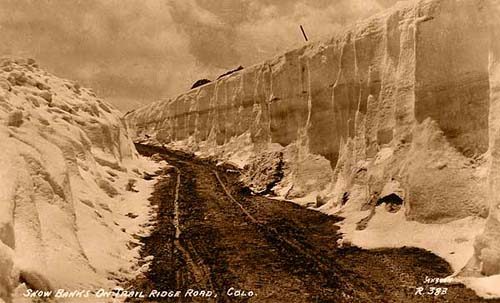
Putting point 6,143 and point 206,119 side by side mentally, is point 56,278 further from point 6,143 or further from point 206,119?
point 206,119

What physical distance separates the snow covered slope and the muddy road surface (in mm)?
948

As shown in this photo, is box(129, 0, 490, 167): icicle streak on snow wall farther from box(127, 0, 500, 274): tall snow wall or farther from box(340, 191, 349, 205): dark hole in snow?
box(340, 191, 349, 205): dark hole in snow

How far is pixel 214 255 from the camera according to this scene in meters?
10.4

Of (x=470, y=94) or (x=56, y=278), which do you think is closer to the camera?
(x=56, y=278)

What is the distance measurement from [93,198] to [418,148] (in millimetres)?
8222

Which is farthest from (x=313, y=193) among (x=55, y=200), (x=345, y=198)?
(x=55, y=200)

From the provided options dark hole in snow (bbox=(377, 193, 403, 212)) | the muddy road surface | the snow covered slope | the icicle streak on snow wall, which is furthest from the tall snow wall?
the snow covered slope

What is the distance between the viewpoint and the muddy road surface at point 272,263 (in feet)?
26.8

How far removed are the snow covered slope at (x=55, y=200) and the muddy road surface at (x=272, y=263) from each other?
3.11 feet

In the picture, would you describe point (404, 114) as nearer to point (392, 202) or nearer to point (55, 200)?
point (392, 202)

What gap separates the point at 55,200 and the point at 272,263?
14.3 ft

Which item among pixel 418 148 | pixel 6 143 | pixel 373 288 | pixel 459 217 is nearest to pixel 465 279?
pixel 373 288

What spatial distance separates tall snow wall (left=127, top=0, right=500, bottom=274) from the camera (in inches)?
431

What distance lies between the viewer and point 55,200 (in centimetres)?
949
